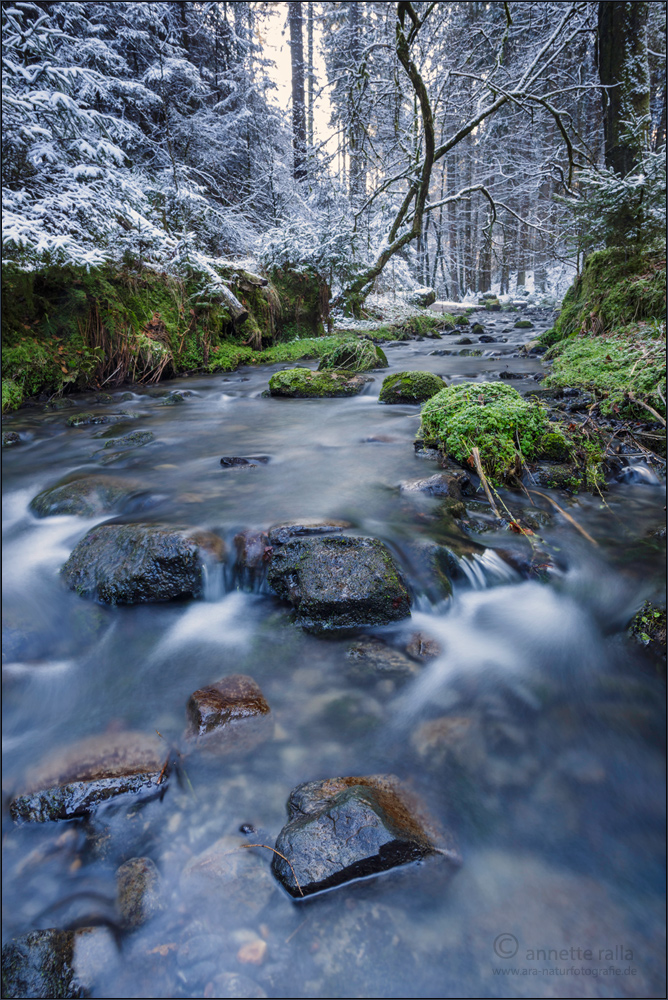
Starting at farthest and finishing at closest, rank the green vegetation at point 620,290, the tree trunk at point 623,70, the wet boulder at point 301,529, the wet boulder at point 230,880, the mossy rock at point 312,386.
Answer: the tree trunk at point 623,70 → the mossy rock at point 312,386 → the green vegetation at point 620,290 → the wet boulder at point 301,529 → the wet boulder at point 230,880

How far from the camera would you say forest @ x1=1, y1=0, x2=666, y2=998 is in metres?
1.51

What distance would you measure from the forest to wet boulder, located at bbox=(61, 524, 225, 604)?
2 cm

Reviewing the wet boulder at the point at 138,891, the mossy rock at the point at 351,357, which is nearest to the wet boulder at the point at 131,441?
the mossy rock at the point at 351,357

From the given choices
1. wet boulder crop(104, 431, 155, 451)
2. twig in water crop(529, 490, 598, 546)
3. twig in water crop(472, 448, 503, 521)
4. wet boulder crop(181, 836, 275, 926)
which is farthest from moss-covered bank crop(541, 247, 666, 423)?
wet boulder crop(104, 431, 155, 451)

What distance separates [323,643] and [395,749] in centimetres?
70

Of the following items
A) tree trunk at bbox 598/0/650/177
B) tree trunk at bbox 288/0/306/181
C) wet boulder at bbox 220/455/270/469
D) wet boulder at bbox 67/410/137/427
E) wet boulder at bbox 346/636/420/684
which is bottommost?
wet boulder at bbox 346/636/420/684

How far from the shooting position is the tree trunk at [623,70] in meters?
8.17

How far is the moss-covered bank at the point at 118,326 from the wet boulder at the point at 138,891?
661cm

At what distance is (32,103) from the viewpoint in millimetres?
5762

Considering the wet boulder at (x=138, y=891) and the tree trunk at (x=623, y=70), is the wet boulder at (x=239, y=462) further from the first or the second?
the tree trunk at (x=623, y=70)

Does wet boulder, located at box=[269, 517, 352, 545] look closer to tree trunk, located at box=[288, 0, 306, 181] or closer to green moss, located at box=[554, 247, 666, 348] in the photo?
green moss, located at box=[554, 247, 666, 348]

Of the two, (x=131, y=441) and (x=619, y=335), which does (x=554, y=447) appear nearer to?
(x=619, y=335)

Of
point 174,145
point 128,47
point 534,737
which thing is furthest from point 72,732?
point 128,47

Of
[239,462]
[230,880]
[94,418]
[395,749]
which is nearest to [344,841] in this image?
[230,880]
